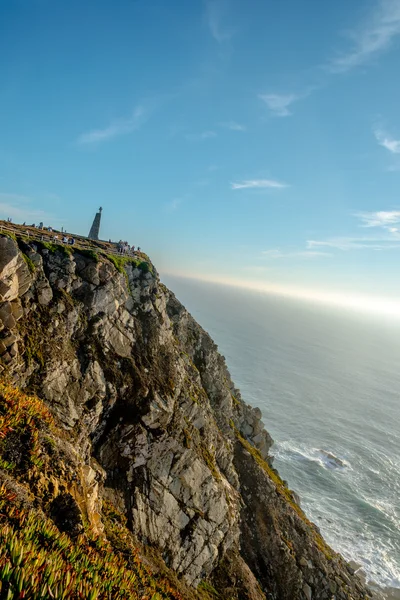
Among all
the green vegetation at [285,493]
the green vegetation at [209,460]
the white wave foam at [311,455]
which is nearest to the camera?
the green vegetation at [209,460]

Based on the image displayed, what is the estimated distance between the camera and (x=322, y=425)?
3482 inches

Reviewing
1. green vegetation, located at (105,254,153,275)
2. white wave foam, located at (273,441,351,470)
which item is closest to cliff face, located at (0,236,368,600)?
green vegetation, located at (105,254,153,275)

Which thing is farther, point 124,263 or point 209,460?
point 124,263

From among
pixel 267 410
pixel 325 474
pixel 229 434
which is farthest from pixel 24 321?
pixel 267 410

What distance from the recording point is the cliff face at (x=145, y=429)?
80.9 ft

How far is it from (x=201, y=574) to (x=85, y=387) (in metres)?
21.2

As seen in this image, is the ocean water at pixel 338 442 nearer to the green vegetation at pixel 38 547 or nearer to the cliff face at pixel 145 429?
the cliff face at pixel 145 429

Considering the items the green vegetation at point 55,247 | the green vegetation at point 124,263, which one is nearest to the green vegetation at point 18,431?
the green vegetation at point 55,247

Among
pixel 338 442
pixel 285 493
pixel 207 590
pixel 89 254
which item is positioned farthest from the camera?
pixel 338 442

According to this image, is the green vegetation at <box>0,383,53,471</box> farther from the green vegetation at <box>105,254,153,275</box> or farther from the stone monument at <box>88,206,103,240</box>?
the stone monument at <box>88,206,103,240</box>

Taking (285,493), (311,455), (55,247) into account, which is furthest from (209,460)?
(311,455)

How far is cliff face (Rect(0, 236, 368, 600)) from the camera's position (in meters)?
24.7

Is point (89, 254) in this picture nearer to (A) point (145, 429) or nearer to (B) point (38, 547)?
(A) point (145, 429)

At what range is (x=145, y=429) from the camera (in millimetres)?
29578
